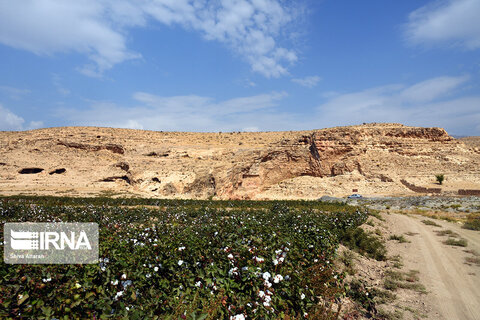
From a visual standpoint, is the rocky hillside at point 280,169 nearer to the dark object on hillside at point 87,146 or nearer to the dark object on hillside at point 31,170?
the dark object on hillside at point 31,170

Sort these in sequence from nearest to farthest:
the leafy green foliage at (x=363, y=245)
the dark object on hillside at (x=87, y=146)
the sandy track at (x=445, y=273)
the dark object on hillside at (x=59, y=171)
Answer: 1. the sandy track at (x=445, y=273)
2. the leafy green foliage at (x=363, y=245)
3. the dark object on hillside at (x=59, y=171)
4. the dark object on hillside at (x=87, y=146)

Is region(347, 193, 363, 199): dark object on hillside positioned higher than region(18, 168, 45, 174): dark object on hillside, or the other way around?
region(18, 168, 45, 174): dark object on hillside

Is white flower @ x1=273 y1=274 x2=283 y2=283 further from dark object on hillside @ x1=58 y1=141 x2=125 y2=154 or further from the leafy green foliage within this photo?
dark object on hillside @ x1=58 y1=141 x2=125 y2=154

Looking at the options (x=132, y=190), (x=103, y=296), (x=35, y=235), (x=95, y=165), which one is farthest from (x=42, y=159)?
(x=103, y=296)

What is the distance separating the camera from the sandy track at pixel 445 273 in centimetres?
577

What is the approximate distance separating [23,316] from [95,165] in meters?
39.9

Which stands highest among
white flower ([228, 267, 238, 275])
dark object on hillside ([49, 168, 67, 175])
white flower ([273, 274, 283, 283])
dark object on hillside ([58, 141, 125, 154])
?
dark object on hillside ([58, 141, 125, 154])

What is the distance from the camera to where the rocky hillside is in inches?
1151

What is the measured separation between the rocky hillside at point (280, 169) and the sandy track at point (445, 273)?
17.0 meters

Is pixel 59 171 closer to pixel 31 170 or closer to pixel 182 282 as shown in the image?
pixel 31 170

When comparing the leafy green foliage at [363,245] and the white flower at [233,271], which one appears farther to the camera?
the leafy green foliage at [363,245]

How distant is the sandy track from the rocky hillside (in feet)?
55.9

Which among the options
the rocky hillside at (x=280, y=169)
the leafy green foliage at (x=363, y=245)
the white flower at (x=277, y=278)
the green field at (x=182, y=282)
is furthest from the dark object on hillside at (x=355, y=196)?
the white flower at (x=277, y=278)

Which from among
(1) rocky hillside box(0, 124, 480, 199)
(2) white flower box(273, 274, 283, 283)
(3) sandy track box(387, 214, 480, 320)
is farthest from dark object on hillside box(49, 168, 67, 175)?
(2) white flower box(273, 274, 283, 283)
